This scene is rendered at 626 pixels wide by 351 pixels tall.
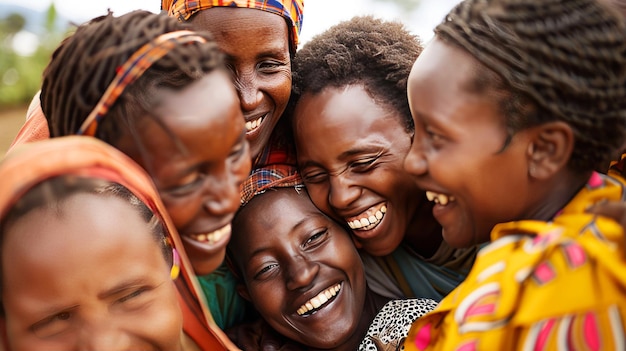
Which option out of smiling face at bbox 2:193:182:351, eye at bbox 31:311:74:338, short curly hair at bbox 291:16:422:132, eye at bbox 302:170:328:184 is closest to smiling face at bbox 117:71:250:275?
smiling face at bbox 2:193:182:351

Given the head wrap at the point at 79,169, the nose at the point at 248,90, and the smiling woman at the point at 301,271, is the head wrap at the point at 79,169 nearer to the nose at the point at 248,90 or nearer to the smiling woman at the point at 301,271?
the smiling woman at the point at 301,271

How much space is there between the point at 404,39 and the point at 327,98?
1.61ft

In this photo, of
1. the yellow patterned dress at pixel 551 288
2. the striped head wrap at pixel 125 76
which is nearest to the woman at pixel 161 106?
the striped head wrap at pixel 125 76

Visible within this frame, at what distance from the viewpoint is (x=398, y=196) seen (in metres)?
2.49


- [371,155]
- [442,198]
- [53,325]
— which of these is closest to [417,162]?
[442,198]

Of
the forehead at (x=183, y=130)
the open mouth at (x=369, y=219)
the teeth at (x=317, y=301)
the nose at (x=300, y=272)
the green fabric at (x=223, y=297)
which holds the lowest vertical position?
the green fabric at (x=223, y=297)

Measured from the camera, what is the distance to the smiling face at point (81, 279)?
56.7 inches

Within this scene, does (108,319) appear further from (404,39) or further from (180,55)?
(404,39)

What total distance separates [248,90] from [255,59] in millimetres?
120

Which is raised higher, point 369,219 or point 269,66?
Answer: point 269,66

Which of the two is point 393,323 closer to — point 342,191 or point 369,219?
point 369,219

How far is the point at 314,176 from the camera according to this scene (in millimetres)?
2562

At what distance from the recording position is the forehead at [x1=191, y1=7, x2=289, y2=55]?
2377mm

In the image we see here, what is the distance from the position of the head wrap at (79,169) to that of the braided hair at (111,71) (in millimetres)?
143
